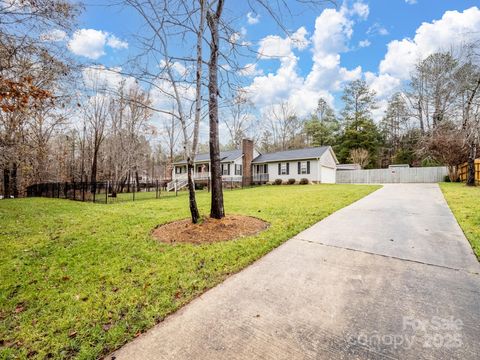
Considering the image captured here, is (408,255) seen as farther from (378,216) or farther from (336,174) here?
(336,174)

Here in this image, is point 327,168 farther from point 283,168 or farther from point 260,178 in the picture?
point 260,178

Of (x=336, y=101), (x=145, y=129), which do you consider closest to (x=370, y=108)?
(x=336, y=101)

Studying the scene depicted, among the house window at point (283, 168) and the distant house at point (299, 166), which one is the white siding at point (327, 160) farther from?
the house window at point (283, 168)

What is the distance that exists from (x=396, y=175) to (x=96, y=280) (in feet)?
92.2

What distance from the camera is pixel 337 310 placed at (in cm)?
236

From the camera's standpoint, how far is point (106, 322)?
237 centimetres

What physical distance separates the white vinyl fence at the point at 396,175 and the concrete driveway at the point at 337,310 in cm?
2308

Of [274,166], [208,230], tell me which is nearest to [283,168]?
[274,166]

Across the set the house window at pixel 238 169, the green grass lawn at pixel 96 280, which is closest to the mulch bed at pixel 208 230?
the green grass lawn at pixel 96 280

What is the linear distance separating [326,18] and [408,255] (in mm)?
5606

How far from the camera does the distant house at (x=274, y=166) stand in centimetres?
2295

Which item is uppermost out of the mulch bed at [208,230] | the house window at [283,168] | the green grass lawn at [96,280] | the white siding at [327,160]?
the white siding at [327,160]

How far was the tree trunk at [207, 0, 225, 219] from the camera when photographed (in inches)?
222

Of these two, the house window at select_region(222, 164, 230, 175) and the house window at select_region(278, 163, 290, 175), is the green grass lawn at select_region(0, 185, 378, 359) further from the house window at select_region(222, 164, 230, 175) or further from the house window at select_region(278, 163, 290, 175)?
the house window at select_region(222, 164, 230, 175)
